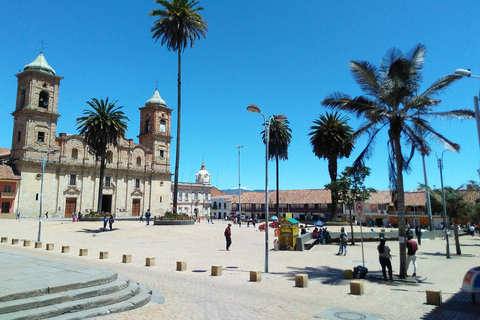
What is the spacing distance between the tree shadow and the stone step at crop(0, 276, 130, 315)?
7.71 metres

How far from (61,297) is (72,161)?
51.5 m

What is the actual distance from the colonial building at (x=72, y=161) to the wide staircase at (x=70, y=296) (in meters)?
38.1

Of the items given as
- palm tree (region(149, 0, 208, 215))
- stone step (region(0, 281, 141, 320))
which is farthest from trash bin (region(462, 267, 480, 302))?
palm tree (region(149, 0, 208, 215))

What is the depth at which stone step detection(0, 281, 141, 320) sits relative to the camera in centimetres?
675

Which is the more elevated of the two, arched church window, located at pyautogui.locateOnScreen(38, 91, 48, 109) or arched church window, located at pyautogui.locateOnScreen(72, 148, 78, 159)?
arched church window, located at pyautogui.locateOnScreen(38, 91, 48, 109)

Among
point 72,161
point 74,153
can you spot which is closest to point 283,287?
point 72,161

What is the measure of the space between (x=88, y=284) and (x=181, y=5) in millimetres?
35444

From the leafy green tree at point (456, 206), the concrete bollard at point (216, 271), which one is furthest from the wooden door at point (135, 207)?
the concrete bollard at point (216, 271)

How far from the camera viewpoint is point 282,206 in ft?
267

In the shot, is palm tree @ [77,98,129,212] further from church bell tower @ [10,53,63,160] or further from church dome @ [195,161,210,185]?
church dome @ [195,161,210,185]

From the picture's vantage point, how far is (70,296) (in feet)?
26.1

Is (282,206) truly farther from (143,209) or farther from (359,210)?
(359,210)

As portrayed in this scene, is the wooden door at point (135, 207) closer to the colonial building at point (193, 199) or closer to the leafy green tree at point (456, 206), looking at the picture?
the colonial building at point (193, 199)

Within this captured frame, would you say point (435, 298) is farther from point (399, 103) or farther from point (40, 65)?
point (40, 65)
